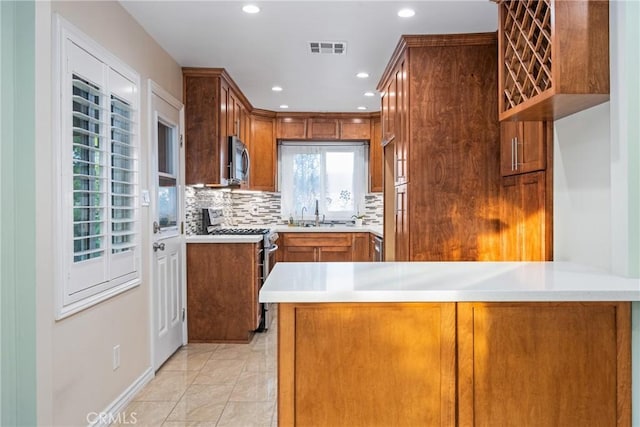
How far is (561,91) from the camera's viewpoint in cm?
180

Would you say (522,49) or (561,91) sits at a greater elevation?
(522,49)

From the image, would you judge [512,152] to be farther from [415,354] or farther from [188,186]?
[188,186]

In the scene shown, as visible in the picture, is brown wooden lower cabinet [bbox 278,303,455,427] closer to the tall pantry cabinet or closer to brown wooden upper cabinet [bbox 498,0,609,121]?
brown wooden upper cabinet [bbox 498,0,609,121]

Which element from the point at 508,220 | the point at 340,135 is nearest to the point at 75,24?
the point at 508,220

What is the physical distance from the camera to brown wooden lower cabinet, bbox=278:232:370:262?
579cm

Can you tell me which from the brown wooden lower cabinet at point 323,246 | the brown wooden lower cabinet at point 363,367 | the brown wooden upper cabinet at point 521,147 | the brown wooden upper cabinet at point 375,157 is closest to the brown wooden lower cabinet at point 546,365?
the brown wooden lower cabinet at point 363,367

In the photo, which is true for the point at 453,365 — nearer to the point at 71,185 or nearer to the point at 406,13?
the point at 71,185

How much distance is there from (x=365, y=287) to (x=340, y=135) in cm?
456

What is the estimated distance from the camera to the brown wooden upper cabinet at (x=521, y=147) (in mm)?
2523

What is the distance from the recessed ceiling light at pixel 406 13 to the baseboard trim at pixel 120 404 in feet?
9.46

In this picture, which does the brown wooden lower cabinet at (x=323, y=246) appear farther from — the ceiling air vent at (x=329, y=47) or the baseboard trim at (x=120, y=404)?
the baseboard trim at (x=120, y=404)

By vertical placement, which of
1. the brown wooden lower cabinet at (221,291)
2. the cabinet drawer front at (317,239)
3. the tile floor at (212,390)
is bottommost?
the tile floor at (212,390)

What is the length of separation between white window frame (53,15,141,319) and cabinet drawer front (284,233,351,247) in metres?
3.06

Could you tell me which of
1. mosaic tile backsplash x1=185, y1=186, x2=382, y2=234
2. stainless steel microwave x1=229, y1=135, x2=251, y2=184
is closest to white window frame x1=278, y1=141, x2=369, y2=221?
mosaic tile backsplash x1=185, y1=186, x2=382, y2=234
